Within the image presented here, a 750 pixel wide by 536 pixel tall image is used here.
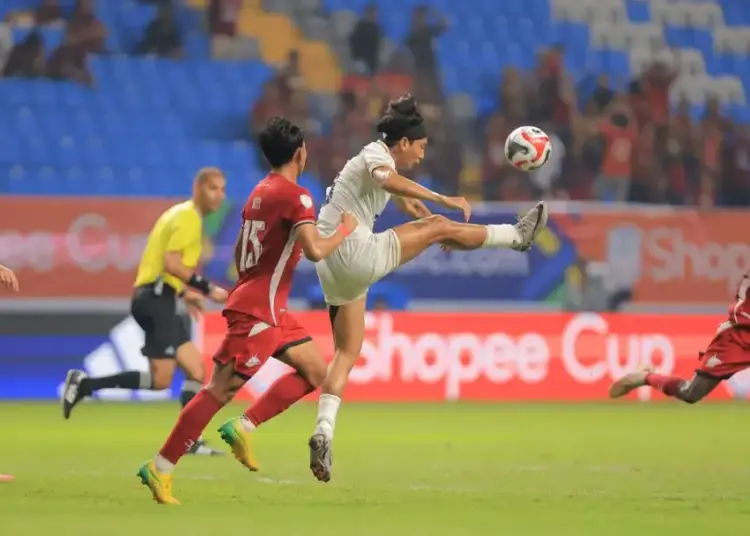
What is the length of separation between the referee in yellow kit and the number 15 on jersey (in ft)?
9.37

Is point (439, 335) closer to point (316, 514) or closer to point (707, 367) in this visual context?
point (707, 367)

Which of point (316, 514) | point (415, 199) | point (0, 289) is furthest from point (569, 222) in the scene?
point (316, 514)

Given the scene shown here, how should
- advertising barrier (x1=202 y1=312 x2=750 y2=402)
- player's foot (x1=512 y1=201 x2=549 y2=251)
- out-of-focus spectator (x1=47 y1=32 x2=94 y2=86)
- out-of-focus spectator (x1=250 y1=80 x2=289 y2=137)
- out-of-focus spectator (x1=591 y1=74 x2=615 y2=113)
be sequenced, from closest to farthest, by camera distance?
player's foot (x1=512 y1=201 x2=549 y2=251), advertising barrier (x1=202 y1=312 x2=750 y2=402), out-of-focus spectator (x1=47 y1=32 x2=94 y2=86), out-of-focus spectator (x1=250 y1=80 x2=289 y2=137), out-of-focus spectator (x1=591 y1=74 x2=615 y2=113)

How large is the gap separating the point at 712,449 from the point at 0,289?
27.4ft

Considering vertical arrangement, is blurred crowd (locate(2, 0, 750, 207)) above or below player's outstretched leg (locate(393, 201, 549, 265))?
above

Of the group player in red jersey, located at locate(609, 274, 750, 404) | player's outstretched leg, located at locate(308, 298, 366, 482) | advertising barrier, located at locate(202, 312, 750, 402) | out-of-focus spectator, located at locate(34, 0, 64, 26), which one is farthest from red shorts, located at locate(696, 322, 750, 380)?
out-of-focus spectator, located at locate(34, 0, 64, 26)

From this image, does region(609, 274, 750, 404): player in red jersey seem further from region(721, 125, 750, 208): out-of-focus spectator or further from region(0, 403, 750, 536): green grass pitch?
region(721, 125, 750, 208): out-of-focus spectator

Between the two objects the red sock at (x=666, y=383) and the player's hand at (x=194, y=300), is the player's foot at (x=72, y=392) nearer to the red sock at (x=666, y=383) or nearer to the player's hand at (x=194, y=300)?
the player's hand at (x=194, y=300)

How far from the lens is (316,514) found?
6.83m

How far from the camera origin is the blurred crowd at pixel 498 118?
60.5 ft

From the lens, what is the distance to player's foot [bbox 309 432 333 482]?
7.26 meters

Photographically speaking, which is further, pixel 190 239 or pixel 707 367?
pixel 190 239

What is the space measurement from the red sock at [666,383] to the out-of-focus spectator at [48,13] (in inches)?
444

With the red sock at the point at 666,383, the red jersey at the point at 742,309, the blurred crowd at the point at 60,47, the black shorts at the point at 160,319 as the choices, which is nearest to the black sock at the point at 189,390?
the black shorts at the point at 160,319
